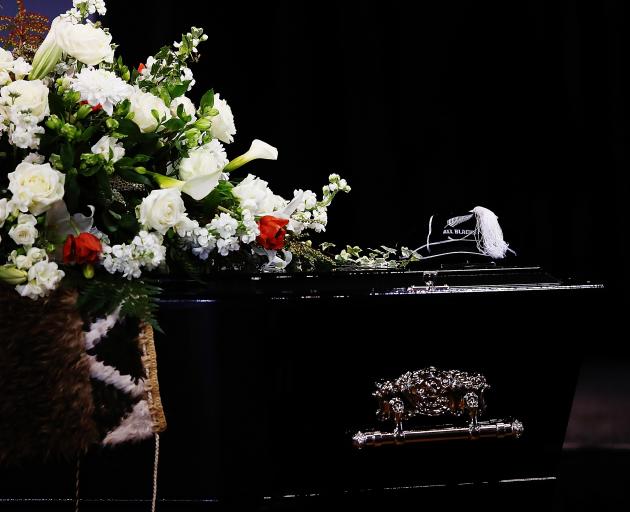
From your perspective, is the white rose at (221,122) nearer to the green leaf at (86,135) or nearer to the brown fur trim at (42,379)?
the green leaf at (86,135)

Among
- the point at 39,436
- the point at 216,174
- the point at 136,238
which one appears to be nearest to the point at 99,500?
the point at 39,436

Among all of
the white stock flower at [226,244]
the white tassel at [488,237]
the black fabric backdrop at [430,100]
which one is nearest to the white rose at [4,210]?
the white stock flower at [226,244]

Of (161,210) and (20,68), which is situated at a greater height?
(20,68)

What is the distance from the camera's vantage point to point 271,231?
4.33 ft

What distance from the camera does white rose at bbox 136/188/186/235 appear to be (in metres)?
1.20

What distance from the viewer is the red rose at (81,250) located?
3.72 feet

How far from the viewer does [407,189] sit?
3.12 meters

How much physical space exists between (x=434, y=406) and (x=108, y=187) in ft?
2.01

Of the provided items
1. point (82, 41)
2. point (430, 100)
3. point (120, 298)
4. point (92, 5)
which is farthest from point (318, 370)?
point (430, 100)

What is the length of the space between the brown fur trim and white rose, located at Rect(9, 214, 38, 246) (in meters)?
0.07

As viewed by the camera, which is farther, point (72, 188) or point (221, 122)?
point (221, 122)

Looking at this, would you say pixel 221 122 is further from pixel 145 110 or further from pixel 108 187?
pixel 108 187

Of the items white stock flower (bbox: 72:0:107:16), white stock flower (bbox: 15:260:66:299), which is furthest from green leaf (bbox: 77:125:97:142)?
white stock flower (bbox: 72:0:107:16)

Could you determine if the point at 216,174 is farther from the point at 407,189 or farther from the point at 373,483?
the point at 407,189
